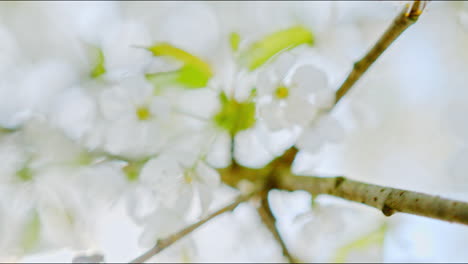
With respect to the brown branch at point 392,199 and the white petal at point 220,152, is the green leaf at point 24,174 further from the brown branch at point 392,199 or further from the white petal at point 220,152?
the brown branch at point 392,199

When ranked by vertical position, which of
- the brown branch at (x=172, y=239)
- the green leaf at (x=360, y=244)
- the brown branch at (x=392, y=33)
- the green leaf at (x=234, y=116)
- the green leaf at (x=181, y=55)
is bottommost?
the green leaf at (x=360, y=244)

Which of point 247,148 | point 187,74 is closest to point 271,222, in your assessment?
point 247,148

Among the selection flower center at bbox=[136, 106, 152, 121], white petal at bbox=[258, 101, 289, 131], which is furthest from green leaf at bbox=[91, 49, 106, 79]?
white petal at bbox=[258, 101, 289, 131]

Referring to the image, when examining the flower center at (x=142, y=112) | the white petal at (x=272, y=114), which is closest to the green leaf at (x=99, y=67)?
the flower center at (x=142, y=112)

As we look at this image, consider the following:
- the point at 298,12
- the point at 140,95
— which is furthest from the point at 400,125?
the point at 140,95

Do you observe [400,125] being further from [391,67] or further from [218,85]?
[218,85]

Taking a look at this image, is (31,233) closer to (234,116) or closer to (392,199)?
(234,116)

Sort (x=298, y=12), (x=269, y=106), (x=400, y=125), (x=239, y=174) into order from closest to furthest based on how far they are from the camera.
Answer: (x=269, y=106), (x=239, y=174), (x=298, y=12), (x=400, y=125)
